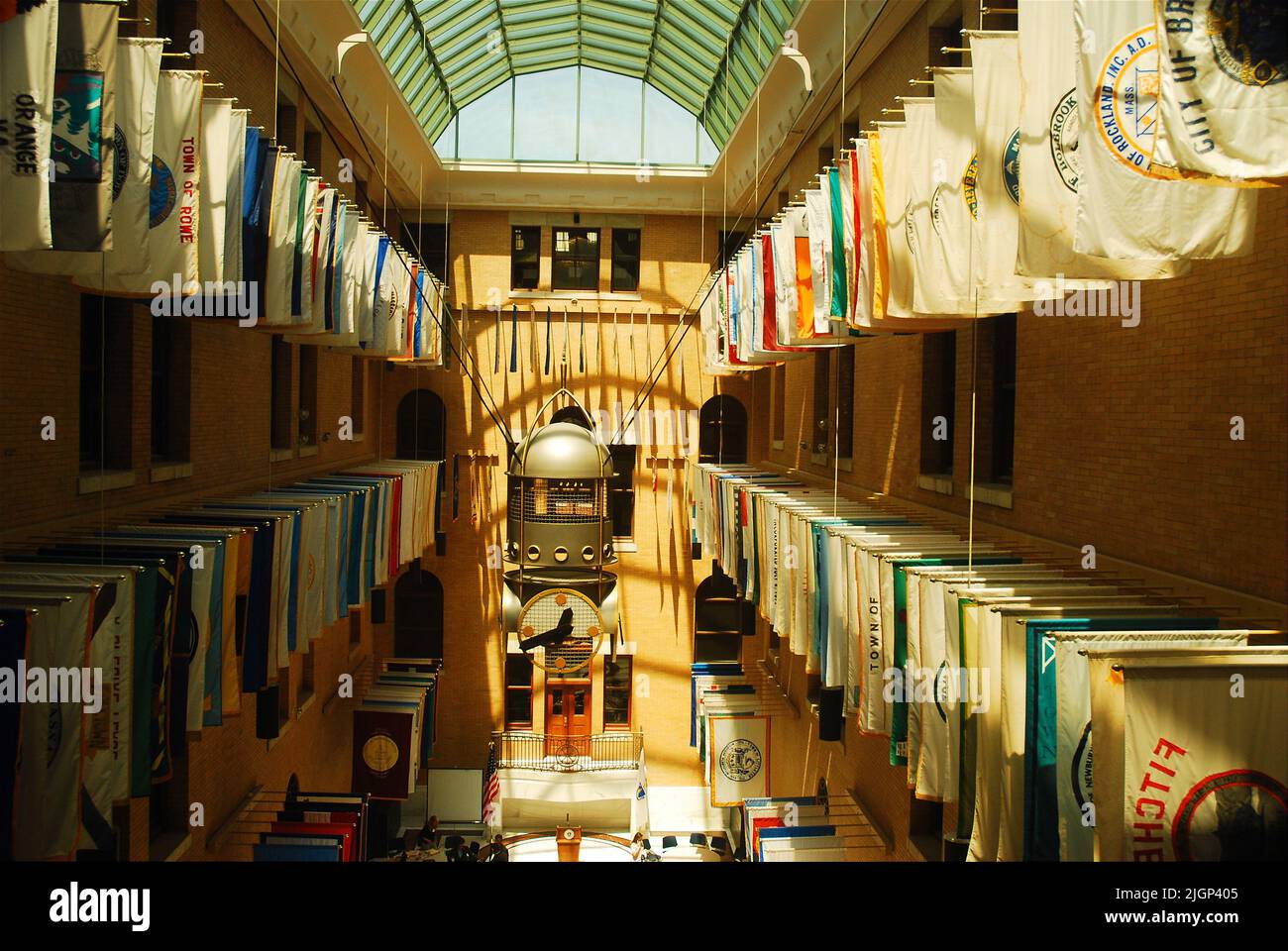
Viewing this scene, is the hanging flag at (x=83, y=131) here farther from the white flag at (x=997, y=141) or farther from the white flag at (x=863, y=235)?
the white flag at (x=863, y=235)

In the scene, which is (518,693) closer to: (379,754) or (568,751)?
(568,751)

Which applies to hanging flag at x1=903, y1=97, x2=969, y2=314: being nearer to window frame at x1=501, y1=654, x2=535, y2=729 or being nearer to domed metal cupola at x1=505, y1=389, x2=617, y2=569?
domed metal cupola at x1=505, y1=389, x2=617, y2=569

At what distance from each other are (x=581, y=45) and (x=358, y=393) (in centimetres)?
989

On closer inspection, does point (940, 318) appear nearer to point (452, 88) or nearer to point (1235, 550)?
point (1235, 550)

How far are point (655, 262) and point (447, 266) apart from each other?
5052 mm

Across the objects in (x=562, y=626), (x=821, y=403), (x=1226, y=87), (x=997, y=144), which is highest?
(x=997, y=144)

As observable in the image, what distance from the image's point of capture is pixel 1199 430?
267 inches

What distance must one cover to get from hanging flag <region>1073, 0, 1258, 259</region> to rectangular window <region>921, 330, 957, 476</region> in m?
7.51

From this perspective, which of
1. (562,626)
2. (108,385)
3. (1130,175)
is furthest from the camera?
(562,626)

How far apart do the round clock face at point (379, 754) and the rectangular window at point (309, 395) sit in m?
5.39

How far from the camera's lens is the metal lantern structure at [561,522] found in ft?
37.7

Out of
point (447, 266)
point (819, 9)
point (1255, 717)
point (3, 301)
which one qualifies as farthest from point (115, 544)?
point (447, 266)

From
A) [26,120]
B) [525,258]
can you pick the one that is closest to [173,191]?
[26,120]

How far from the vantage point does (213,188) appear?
7.73 m
